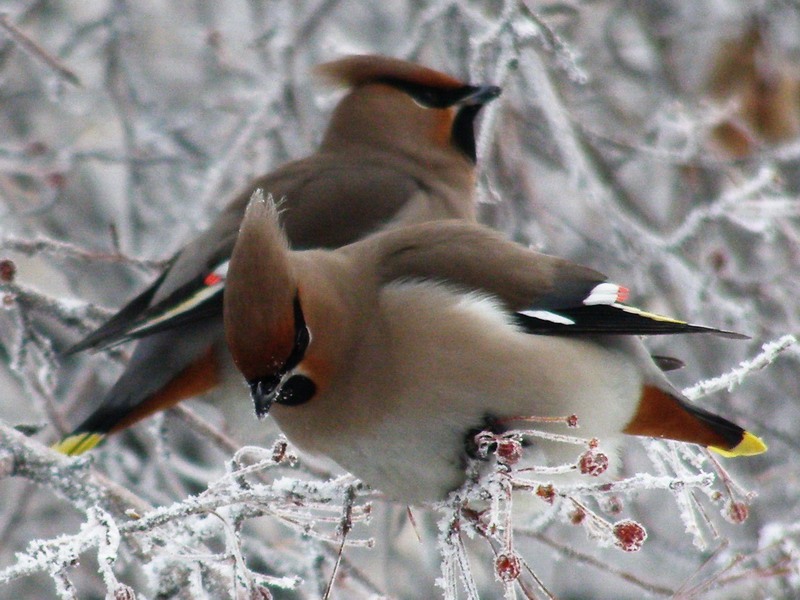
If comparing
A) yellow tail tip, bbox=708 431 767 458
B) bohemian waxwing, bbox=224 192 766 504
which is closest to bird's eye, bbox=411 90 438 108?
bohemian waxwing, bbox=224 192 766 504

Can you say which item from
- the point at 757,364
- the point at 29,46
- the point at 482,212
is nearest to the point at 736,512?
the point at 757,364

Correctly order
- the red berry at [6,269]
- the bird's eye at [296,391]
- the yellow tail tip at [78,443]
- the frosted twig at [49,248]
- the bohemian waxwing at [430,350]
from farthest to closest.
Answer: the yellow tail tip at [78,443] < the frosted twig at [49,248] < the red berry at [6,269] < the bird's eye at [296,391] < the bohemian waxwing at [430,350]

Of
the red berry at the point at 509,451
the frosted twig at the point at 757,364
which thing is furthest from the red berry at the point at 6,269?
the frosted twig at the point at 757,364

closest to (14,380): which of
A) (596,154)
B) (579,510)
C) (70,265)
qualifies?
(70,265)

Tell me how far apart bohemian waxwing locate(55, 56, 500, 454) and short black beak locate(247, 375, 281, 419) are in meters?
1.00

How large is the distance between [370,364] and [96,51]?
3146 mm

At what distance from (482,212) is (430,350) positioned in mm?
2374

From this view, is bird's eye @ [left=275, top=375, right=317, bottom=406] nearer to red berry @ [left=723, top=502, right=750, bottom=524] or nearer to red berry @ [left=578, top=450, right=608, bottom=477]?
red berry @ [left=578, top=450, right=608, bottom=477]

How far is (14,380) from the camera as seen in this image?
5164 millimetres

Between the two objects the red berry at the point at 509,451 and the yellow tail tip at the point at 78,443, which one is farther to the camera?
the yellow tail tip at the point at 78,443

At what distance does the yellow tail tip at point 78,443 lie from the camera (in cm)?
335

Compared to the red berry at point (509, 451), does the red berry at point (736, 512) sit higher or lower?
lower

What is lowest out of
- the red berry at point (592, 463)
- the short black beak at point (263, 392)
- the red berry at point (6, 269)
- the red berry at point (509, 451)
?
the red berry at point (6, 269)

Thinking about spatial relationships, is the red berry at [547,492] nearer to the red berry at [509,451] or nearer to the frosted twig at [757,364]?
the red berry at [509,451]
